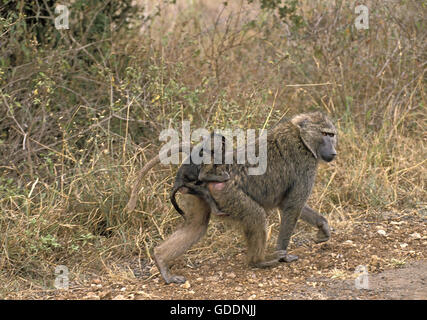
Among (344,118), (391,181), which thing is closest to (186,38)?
(344,118)

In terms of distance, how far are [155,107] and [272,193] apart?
161cm

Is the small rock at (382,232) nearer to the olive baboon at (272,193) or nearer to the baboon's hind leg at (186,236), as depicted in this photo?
the olive baboon at (272,193)

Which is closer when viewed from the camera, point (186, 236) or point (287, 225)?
point (186, 236)

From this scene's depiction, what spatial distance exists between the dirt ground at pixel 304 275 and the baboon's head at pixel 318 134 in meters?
0.73

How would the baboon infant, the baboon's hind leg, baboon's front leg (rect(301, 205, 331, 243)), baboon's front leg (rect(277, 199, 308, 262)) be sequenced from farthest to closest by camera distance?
baboon's front leg (rect(301, 205, 331, 243)), baboon's front leg (rect(277, 199, 308, 262)), the baboon's hind leg, the baboon infant

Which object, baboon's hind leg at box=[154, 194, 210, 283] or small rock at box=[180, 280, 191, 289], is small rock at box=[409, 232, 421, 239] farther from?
small rock at box=[180, 280, 191, 289]

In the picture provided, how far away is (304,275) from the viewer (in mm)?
4332

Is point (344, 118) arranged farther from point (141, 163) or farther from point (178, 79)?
point (141, 163)

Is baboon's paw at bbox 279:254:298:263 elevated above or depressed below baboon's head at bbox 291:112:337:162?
below

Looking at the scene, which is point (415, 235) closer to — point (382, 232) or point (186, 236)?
point (382, 232)

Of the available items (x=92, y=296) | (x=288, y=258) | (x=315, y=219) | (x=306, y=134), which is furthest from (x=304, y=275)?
(x=92, y=296)

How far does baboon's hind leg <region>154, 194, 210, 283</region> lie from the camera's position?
4.29 metres

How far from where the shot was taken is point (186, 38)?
6.38 meters

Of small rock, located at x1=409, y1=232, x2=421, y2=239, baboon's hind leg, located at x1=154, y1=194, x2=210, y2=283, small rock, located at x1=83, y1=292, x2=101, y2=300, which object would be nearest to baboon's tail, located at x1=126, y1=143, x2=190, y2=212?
baboon's hind leg, located at x1=154, y1=194, x2=210, y2=283
